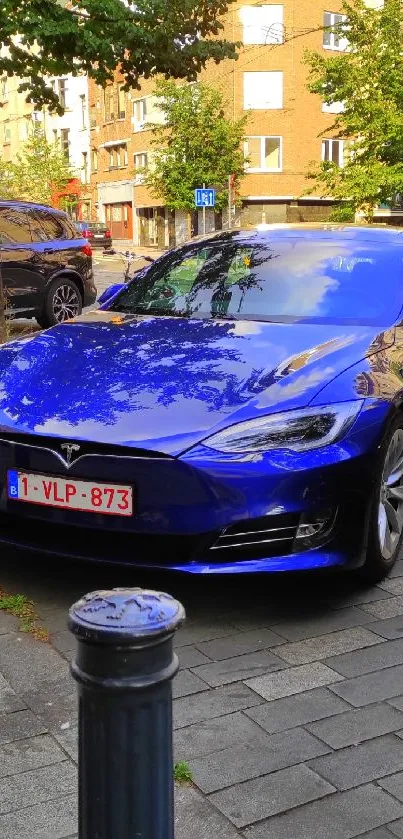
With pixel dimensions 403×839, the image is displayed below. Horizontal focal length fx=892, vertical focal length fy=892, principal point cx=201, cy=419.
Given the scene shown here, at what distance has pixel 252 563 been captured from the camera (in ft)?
10.3

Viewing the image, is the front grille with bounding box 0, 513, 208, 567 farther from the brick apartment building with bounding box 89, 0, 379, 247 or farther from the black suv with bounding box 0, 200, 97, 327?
the brick apartment building with bounding box 89, 0, 379, 247

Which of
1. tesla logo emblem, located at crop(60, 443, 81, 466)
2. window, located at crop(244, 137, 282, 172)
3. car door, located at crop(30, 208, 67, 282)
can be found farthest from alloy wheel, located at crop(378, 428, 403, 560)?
window, located at crop(244, 137, 282, 172)

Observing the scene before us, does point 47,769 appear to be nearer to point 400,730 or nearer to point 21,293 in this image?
point 400,730

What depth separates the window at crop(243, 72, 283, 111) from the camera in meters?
42.8

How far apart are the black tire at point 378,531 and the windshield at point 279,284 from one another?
0.75m

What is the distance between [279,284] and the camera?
4418mm

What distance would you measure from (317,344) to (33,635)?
1.63 m

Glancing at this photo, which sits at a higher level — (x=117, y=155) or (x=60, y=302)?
(x=117, y=155)

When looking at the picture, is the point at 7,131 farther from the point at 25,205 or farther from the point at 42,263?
the point at 42,263

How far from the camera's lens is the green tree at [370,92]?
2270 centimetres

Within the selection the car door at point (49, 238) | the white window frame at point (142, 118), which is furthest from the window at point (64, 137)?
the car door at point (49, 238)

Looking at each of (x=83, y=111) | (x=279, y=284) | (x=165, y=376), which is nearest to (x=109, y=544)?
(x=165, y=376)

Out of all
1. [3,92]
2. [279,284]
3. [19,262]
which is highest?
[3,92]

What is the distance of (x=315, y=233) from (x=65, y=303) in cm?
762
